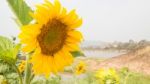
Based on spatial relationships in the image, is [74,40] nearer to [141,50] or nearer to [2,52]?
[2,52]

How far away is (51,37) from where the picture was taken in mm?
1280

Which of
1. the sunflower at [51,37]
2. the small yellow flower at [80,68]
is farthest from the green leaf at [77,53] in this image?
the small yellow flower at [80,68]

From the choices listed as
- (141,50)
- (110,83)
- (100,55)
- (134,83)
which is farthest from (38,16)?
(141,50)

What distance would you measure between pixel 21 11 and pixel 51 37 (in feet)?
0.47

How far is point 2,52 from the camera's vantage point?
1.22 metres

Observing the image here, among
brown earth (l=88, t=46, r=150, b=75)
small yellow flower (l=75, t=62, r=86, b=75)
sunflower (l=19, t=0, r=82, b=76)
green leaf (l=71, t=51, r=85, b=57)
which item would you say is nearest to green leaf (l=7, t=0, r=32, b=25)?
sunflower (l=19, t=0, r=82, b=76)

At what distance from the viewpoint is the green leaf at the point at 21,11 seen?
3.83ft

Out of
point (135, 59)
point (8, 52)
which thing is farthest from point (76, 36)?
point (135, 59)

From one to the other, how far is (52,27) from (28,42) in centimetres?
15

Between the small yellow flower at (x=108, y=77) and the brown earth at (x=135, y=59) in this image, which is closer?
the small yellow flower at (x=108, y=77)

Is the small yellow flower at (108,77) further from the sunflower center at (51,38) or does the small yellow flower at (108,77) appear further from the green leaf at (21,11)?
the green leaf at (21,11)

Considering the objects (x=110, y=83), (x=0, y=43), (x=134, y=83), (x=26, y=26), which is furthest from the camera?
(x=134, y=83)

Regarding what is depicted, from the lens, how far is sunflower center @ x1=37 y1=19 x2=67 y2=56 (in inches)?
50.4

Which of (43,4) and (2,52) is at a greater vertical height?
(43,4)
